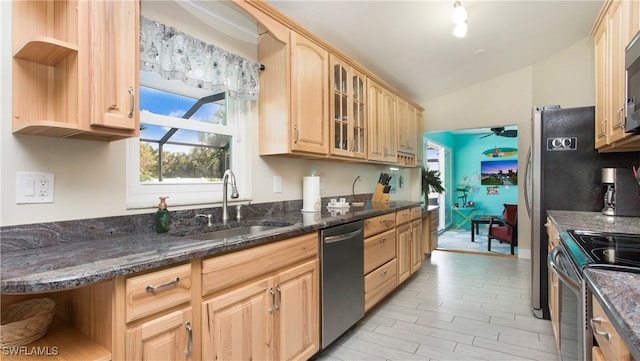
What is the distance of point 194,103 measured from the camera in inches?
83.4

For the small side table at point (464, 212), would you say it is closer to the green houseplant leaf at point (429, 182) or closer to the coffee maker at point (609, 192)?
the green houseplant leaf at point (429, 182)

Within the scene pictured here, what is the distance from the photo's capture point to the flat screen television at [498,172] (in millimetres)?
7164

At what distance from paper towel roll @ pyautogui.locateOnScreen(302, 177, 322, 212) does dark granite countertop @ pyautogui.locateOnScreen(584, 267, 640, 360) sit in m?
1.83

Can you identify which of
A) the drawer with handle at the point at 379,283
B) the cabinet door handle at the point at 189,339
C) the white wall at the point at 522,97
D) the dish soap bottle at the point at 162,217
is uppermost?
the white wall at the point at 522,97

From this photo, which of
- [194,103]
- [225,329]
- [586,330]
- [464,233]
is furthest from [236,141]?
[464,233]

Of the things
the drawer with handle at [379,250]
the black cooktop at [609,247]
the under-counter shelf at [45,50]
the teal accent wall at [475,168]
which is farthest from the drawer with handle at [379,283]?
the teal accent wall at [475,168]

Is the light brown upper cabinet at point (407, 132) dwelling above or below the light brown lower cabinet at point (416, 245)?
above

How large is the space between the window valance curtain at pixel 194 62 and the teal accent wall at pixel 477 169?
6674 mm

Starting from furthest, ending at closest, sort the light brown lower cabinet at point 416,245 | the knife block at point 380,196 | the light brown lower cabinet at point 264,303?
the knife block at point 380,196 → the light brown lower cabinet at point 416,245 → the light brown lower cabinet at point 264,303

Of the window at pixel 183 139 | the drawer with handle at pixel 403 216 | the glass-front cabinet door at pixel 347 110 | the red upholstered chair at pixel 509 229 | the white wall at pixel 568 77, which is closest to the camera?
the window at pixel 183 139

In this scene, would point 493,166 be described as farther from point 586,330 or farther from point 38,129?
point 38,129

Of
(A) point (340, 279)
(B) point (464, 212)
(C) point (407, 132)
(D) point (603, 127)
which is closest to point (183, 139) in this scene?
(A) point (340, 279)

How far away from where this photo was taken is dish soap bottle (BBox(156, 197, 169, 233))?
1654mm

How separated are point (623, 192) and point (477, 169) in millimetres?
5497
